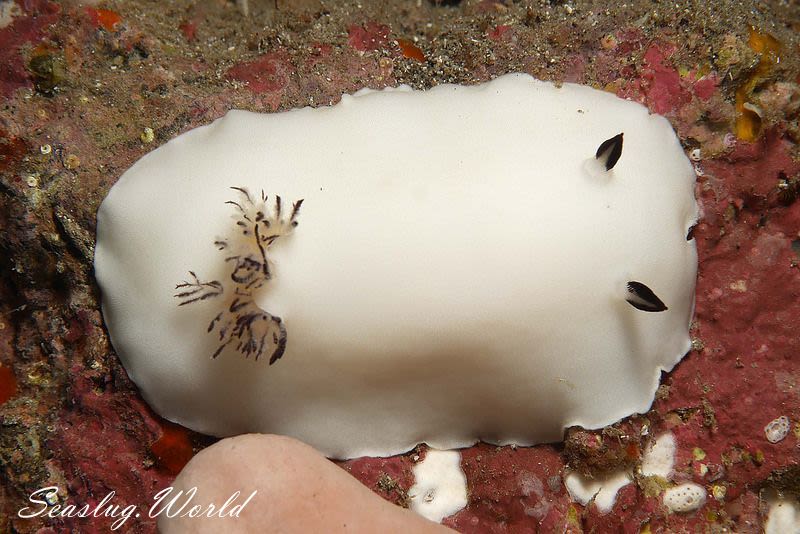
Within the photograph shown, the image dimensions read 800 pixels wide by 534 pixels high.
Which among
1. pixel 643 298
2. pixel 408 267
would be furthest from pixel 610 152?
pixel 408 267

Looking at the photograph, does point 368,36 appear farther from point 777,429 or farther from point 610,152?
point 777,429

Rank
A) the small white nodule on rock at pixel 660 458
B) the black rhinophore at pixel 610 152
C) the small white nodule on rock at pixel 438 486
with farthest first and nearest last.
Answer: the small white nodule on rock at pixel 660 458 → the small white nodule on rock at pixel 438 486 → the black rhinophore at pixel 610 152

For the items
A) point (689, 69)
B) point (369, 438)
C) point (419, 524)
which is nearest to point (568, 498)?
point (419, 524)

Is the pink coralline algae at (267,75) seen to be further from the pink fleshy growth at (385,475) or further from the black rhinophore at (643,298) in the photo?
the black rhinophore at (643,298)

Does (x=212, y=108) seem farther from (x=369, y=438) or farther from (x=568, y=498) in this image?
(x=568, y=498)

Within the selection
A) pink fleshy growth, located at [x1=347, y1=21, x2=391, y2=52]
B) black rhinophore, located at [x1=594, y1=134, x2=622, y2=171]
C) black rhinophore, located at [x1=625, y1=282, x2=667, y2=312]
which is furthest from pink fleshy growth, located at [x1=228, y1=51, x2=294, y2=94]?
black rhinophore, located at [x1=625, y1=282, x2=667, y2=312]

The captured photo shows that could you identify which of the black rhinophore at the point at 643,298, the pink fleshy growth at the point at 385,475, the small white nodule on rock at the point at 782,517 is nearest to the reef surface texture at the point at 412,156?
the pink fleshy growth at the point at 385,475
